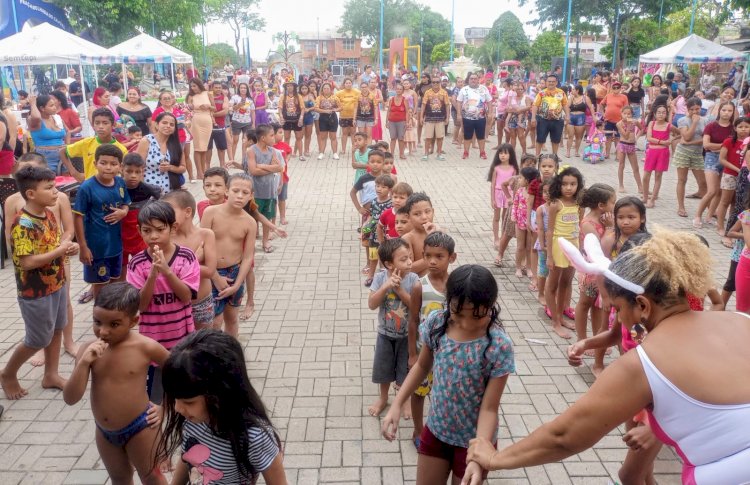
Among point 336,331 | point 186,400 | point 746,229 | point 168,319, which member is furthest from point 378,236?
point 186,400

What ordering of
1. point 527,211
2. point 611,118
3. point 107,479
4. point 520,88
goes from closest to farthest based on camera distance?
point 107,479, point 527,211, point 611,118, point 520,88

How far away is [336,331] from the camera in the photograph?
559 centimetres

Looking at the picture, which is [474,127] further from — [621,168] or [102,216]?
[102,216]

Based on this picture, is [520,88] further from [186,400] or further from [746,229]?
[186,400]

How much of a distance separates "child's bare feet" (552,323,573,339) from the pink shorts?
5336mm

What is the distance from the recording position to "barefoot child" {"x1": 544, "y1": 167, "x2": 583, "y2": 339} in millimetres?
5270

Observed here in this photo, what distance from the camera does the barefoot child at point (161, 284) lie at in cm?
352

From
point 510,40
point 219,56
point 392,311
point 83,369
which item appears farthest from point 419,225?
point 219,56

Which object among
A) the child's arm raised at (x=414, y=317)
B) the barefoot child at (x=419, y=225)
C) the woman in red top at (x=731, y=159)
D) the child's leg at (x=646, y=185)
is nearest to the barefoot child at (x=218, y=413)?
the child's arm raised at (x=414, y=317)

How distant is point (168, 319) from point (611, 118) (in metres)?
12.3

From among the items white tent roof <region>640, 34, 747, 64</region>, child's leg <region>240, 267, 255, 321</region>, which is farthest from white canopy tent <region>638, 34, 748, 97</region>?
child's leg <region>240, 267, 255, 321</region>

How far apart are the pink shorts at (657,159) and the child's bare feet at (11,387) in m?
9.30

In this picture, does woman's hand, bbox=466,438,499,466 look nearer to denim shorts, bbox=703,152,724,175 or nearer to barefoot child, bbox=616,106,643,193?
denim shorts, bbox=703,152,724,175

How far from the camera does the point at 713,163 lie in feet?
28.3
